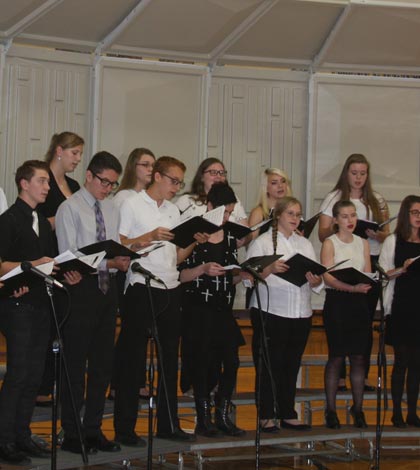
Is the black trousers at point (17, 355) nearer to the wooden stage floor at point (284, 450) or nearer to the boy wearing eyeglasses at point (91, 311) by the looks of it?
the boy wearing eyeglasses at point (91, 311)

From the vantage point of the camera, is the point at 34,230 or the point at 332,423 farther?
the point at 332,423

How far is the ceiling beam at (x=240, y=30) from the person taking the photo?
7.95m

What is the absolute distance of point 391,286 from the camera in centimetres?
679

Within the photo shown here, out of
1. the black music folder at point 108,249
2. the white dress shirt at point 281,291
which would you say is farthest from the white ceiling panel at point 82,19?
the black music folder at point 108,249

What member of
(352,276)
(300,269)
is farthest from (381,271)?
(300,269)

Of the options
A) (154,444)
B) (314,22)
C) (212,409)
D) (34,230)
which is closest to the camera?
(34,230)

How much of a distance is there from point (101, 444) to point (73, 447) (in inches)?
7.0

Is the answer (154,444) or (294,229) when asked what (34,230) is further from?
(294,229)

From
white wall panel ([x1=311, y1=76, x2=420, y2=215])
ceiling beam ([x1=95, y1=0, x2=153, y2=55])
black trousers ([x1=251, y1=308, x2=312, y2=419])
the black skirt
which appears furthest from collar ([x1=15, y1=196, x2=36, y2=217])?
white wall panel ([x1=311, y1=76, x2=420, y2=215])

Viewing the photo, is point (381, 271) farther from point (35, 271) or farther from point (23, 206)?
point (35, 271)

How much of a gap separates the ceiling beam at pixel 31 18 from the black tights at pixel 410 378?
3676 millimetres

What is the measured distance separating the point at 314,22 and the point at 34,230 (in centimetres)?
413

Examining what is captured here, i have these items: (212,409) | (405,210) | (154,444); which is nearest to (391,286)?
(405,210)

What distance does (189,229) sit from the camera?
5.30 metres
